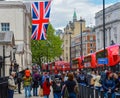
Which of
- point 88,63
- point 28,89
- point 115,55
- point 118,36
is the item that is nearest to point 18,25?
point 88,63

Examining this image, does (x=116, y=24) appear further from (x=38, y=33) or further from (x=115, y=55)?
(x=38, y=33)

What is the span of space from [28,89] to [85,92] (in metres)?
7.66

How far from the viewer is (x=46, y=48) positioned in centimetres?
12531

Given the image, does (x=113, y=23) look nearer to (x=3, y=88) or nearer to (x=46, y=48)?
(x=46, y=48)

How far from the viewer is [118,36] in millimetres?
150125

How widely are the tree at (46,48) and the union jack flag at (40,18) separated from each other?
94.2 meters

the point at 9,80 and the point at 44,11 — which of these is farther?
the point at 44,11

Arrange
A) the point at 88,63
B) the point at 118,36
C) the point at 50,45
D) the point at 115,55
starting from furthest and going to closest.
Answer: the point at 118,36 < the point at 50,45 < the point at 88,63 < the point at 115,55

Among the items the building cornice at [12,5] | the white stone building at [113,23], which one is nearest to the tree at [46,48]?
the white stone building at [113,23]

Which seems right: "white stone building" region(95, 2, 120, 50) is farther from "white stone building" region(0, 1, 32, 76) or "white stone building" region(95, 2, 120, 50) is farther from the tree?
"white stone building" region(0, 1, 32, 76)

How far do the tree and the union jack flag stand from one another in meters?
94.2

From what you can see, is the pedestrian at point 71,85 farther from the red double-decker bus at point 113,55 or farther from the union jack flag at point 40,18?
the red double-decker bus at point 113,55

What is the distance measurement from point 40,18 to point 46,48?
321 ft

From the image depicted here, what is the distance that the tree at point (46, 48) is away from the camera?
125 m
